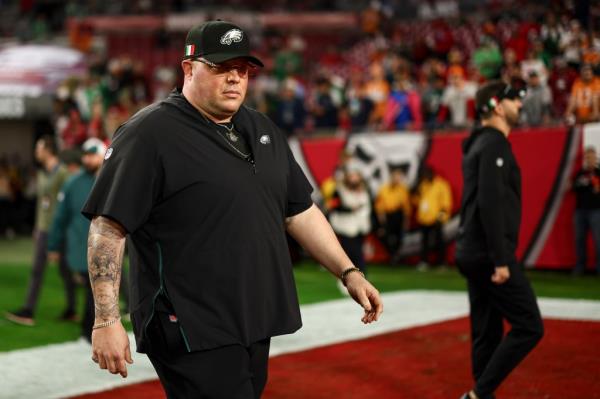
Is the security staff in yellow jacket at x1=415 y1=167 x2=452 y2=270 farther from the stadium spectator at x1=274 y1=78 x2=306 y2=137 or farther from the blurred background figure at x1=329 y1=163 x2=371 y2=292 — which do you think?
the stadium spectator at x1=274 y1=78 x2=306 y2=137

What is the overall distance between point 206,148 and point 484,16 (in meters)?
19.7

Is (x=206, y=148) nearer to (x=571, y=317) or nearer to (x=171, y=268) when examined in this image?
(x=171, y=268)

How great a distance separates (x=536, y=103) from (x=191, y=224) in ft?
42.2

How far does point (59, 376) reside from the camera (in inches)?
297

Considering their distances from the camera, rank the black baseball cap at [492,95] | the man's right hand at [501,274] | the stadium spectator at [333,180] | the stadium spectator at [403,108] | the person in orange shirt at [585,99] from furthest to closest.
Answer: the stadium spectator at [403,108]
the person in orange shirt at [585,99]
the stadium spectator at [333,180]
the black baseball cap at [492,95]
the man's right hand at [501,274]

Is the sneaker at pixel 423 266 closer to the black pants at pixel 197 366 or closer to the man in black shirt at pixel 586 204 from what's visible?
the man in black shirt at pixel 586 204

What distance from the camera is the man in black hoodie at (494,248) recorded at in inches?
223

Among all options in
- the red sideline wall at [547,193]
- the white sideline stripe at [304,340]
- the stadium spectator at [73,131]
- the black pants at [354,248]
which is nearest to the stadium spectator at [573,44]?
the red sideline wall at [547,193]

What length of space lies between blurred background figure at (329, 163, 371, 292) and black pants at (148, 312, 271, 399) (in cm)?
935

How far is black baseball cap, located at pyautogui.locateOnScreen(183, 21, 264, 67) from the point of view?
350cm

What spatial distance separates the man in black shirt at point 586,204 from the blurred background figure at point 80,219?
8.28m

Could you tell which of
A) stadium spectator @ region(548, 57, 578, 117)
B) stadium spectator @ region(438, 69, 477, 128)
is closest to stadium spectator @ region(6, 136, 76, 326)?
stadium spectator @ region(438, 69, 477, 128)

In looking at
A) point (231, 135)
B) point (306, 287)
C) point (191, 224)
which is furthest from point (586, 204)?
point (191, 224)

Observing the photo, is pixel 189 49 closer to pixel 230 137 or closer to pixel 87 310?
pixel 230 137
